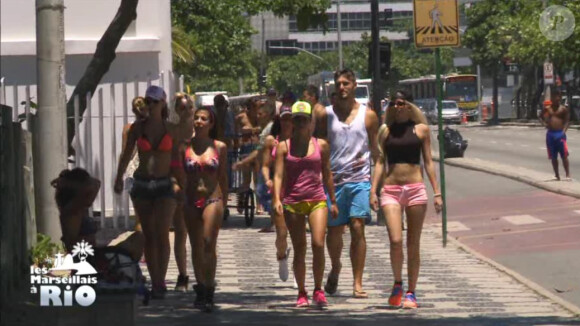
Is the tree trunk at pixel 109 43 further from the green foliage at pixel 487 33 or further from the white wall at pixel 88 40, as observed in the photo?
the green foliage at pixel 487 33

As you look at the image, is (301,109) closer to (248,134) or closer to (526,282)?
(526,282)

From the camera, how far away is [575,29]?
201 feet

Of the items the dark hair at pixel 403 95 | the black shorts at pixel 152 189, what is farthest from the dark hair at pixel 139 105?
the dark hair at pixel 403 95

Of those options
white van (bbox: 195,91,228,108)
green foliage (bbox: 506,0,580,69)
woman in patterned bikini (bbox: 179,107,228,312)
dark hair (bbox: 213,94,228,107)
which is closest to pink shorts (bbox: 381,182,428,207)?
woman in patterned bikini (bbox: 179,107,228,312)

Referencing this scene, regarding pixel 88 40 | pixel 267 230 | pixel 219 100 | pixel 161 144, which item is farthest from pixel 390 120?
pixel 88 40

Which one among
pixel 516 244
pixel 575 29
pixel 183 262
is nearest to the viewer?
pixel 183 262

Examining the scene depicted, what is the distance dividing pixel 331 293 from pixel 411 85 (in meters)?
83.8

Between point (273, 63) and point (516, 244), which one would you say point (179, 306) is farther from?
point (273, 63)

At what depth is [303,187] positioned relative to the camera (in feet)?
38.9

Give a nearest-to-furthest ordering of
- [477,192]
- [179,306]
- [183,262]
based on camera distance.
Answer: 1. [179,306]
2. [183,262]
3. [477,192]

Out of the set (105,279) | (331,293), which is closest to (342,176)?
(331,293)

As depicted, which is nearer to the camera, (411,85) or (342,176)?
(342,176)

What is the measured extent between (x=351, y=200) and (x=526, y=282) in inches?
83.8

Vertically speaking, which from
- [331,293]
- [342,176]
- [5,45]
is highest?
[5,45]
